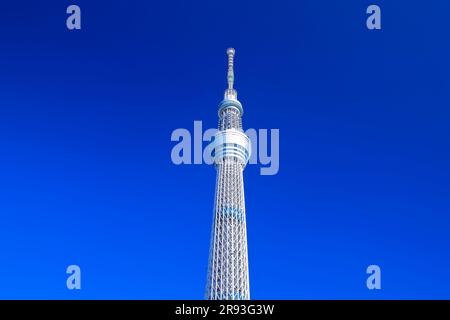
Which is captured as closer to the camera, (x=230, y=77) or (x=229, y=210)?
(x=229, y=210)

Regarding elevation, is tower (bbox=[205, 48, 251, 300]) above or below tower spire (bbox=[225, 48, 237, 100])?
below

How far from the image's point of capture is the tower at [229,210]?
7375 centimetres

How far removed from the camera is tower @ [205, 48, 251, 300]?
73750mm

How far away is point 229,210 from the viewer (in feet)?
269

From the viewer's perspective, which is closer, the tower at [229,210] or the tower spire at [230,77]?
the tower at [229,210]

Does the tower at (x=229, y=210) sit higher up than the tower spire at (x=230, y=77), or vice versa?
the tower spire at (x=230, y=77)

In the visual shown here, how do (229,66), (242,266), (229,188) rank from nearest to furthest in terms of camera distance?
(242,266) → (229,188) → (229,66)

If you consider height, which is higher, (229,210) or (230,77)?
(230,77)

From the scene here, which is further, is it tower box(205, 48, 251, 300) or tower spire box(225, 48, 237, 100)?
tower spire box(225, 48, 237, 100)
